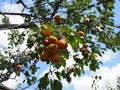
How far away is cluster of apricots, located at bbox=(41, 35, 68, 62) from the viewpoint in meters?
2.33

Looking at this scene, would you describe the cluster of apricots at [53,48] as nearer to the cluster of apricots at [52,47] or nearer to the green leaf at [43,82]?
the cluster of apricots at [52,47]

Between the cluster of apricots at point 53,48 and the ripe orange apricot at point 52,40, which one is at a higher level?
the ripe orange apricot at point 52,40

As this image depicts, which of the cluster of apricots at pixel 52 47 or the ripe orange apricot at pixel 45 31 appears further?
the ripe orange apricot at pixel 45 31

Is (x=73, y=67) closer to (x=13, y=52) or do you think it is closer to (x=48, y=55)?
(x=48, y=55)

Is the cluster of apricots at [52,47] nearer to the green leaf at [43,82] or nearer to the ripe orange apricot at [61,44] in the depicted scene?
the ripe orange apricot at [61,44]

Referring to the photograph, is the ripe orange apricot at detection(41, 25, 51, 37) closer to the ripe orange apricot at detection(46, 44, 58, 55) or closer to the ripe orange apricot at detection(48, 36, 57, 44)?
the ripe orange apricot at detection(48, 36, 57, 44)

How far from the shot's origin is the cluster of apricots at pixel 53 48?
7.65 feet

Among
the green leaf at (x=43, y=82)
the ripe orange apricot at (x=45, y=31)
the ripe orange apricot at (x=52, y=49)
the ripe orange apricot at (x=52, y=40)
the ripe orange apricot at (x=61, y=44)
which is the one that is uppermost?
the ripe orange apricot at (x=45, y=31)

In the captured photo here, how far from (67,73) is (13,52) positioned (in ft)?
33.2

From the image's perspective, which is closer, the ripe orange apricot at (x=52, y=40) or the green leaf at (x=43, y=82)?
the ripe orange apricot at (x=52, y=40)

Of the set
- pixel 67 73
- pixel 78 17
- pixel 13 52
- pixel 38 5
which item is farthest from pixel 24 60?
pixel 13 52

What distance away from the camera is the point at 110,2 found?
15.6ft

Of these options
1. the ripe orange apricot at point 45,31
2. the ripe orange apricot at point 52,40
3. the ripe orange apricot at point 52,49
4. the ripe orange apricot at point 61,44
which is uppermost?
the ripe orange apricot at point 45,31

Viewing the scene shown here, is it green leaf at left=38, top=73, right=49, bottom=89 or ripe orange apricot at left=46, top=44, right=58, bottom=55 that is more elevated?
ripe orange apricot at left=46, top=44, right=58, bottom=55
